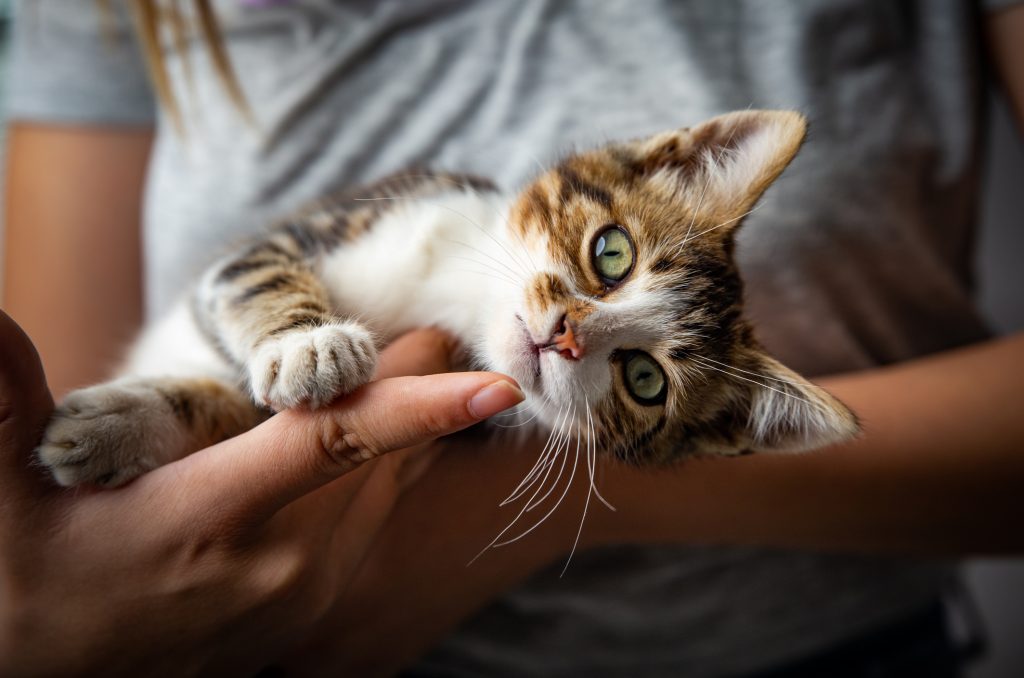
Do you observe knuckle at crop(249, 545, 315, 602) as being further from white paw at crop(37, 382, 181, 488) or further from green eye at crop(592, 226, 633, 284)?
green eye at crop(592, 226, 633, 284)

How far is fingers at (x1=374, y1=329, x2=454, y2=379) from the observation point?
2.02 feet

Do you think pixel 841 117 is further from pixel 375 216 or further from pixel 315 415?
pixel 315 415

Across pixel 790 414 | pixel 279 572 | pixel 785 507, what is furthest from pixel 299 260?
pixel 785 507

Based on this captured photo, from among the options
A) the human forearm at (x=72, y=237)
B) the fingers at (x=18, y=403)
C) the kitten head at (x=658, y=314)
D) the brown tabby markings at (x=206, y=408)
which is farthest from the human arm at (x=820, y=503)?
the human forearm at (x=72, y=237)

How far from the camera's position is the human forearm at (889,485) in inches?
30.3

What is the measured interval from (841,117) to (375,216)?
2.11 feet

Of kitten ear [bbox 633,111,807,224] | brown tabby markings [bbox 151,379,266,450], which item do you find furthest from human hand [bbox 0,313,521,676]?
kitten ear [bbox 633,111,807,224]

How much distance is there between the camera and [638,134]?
0.82 metres

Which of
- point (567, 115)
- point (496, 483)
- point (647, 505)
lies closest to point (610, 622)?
point (647, 505)

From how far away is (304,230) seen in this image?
794 mm

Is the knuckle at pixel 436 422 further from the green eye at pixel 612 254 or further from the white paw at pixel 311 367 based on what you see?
the green eye at pixel 612 254

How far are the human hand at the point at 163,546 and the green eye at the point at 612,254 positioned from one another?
0.23 m

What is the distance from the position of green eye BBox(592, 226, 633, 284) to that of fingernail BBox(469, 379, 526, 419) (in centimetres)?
24

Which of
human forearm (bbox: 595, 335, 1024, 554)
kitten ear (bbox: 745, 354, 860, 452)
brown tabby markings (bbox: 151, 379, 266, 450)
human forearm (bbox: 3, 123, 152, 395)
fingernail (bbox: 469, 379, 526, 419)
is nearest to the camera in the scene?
fingernail (bbox: 469, 379, 526, 419)
